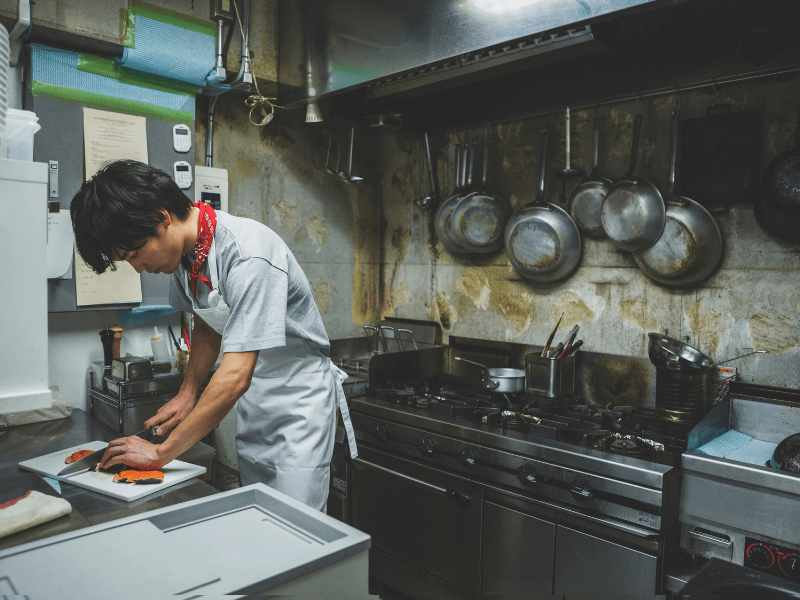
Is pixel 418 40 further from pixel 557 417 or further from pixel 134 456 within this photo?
pixel 134 456

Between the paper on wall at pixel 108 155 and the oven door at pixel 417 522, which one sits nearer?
the oven door at pixel 417 522

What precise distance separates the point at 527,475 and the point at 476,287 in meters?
1.26

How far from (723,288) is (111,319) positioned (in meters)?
2.57

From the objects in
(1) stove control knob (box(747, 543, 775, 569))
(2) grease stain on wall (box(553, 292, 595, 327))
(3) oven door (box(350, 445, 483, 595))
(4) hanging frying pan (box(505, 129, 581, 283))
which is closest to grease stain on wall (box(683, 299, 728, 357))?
(2) grease stain on wall (box(553, 292, 595, 327))

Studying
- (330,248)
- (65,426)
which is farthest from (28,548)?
(330,248)

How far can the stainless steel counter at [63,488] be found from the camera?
40.6 inches

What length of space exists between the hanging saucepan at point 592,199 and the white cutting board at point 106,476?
187 cm

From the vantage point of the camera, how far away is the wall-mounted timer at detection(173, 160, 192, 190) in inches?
97.0

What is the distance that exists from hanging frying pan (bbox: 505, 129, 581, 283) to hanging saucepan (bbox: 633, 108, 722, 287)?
374 mm

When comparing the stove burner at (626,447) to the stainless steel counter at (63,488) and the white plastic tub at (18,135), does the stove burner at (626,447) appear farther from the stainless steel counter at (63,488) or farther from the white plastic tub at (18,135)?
the white plastic tub at (18,135)

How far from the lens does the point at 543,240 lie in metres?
2.53

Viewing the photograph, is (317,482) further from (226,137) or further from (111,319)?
(226,137)

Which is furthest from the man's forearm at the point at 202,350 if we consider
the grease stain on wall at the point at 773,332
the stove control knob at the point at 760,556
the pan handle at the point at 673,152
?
the grease stain on wall at the point at 773,332

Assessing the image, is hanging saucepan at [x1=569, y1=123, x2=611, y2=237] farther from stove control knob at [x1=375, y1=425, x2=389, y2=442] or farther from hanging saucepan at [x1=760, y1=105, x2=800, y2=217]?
stove control knob at [x1=375, y1=425, x2=389, y2=442]
